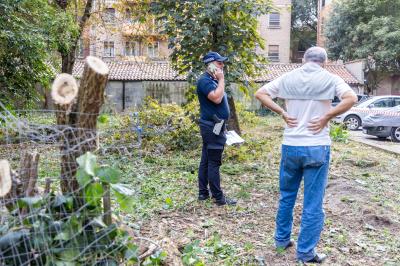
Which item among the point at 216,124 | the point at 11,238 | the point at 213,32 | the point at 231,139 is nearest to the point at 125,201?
the point at 11,238

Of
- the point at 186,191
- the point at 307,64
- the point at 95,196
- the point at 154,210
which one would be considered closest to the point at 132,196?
the point at 95,196

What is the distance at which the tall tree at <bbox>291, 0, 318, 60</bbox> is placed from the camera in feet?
155

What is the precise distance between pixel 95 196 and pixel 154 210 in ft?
8.72

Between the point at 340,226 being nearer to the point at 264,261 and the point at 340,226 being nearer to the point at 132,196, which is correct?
the point at 264,261

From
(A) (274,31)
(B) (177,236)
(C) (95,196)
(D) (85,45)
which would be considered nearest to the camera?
(C) (95,196)

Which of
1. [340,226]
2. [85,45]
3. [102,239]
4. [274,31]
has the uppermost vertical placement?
[274,31]

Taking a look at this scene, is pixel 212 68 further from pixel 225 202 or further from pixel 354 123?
pixel 354 123

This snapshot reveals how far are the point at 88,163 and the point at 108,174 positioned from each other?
14 cm

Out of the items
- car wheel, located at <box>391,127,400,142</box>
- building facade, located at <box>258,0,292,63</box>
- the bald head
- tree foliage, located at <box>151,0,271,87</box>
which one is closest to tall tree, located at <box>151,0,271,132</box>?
tree foliage, located at <box>151,0,271,87</box>

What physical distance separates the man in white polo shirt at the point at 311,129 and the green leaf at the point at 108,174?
1.77m

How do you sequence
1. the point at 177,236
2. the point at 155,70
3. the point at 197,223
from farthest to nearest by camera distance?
the point at 155,70
the point at 197,223
the point at 177,236

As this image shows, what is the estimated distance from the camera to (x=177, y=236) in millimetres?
4527

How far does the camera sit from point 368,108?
18.7 m

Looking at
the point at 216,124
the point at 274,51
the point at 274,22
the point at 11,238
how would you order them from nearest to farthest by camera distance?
the point at 11,238, the point at 216,124, the point at 274,22, the point at 274,51
